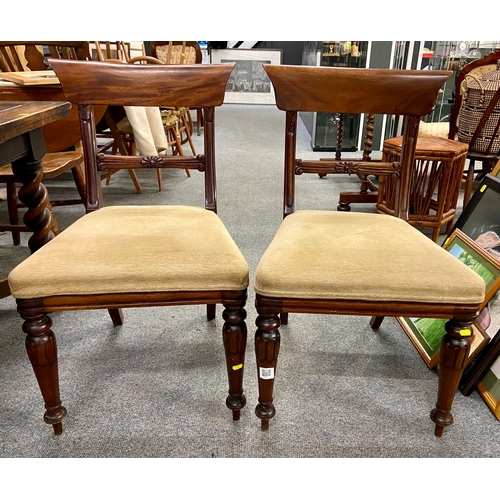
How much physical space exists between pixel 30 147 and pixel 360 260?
1.08 m

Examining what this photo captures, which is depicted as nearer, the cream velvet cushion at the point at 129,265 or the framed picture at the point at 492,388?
the cream velvet cushion at the point at 129,265

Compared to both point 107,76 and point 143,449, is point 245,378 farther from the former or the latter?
point 107,76

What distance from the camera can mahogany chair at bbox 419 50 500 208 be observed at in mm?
2314

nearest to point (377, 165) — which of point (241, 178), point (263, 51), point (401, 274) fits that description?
point (401, 274)

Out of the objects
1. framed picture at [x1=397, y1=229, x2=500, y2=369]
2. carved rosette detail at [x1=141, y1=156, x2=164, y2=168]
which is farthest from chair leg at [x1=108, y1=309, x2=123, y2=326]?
framed picture at [x1=397, y1=229, x2=500, y2=369]

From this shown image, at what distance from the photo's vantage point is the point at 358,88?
1.31m

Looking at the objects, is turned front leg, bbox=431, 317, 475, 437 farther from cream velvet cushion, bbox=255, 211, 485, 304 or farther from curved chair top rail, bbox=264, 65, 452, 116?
curved chair top rail, bbox=264, 65, 452, 116

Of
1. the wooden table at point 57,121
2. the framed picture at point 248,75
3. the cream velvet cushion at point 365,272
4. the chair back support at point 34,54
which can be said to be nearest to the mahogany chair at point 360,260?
the cream velvet cushion at point 365,272

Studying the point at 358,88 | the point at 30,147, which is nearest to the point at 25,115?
the point at 30,147

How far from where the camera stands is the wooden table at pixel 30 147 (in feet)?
3.97

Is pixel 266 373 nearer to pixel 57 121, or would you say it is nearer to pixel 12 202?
pixel 12 202

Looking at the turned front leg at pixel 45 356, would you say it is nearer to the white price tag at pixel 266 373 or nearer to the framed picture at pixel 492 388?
the white price tag at pixel 266 373

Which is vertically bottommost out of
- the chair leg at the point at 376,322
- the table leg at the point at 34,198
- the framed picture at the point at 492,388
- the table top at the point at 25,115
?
the chair leg at the point at 376,322

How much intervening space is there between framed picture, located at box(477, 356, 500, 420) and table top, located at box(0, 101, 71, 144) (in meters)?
1.48
